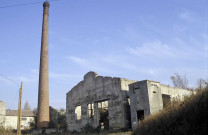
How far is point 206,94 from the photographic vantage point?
670 cm

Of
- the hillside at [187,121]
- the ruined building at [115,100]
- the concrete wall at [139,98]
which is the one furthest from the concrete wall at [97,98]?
the hillside at [187,121]

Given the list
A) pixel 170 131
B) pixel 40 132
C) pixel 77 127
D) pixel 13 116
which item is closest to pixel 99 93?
pixel 77 127

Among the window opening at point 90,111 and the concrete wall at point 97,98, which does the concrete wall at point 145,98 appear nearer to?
the concrete wall at point 97,98

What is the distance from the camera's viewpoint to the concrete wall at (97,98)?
1731 centimetres

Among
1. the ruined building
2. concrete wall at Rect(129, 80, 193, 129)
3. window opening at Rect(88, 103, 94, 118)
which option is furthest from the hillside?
window opening at Rect(88, 103, 94, 118)

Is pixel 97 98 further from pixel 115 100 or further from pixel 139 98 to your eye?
pixel 139 98

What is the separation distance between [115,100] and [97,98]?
3.02 metres

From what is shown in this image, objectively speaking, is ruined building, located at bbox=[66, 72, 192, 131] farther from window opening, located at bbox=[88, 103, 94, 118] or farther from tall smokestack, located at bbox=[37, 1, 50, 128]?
tall smokestack, located at bbox=[37, 1, 50, 128]

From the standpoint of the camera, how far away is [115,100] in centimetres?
1781

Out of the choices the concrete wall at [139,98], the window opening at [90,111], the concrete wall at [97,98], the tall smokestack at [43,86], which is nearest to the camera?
the concrete wall at [139,98]

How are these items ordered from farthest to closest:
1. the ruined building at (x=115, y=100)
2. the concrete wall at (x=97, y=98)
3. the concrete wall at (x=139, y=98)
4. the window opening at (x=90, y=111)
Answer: the window opening at (x=90, y=111), the concrete wall at (x=97, y=98), the ruined building at (x=115, y=100), the concrete wall at (x=139, y=98)

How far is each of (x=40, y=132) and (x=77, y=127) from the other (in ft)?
19.0

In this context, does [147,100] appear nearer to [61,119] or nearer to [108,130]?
[108,130]

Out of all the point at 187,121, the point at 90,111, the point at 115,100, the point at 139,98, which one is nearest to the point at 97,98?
the point at 90,111
